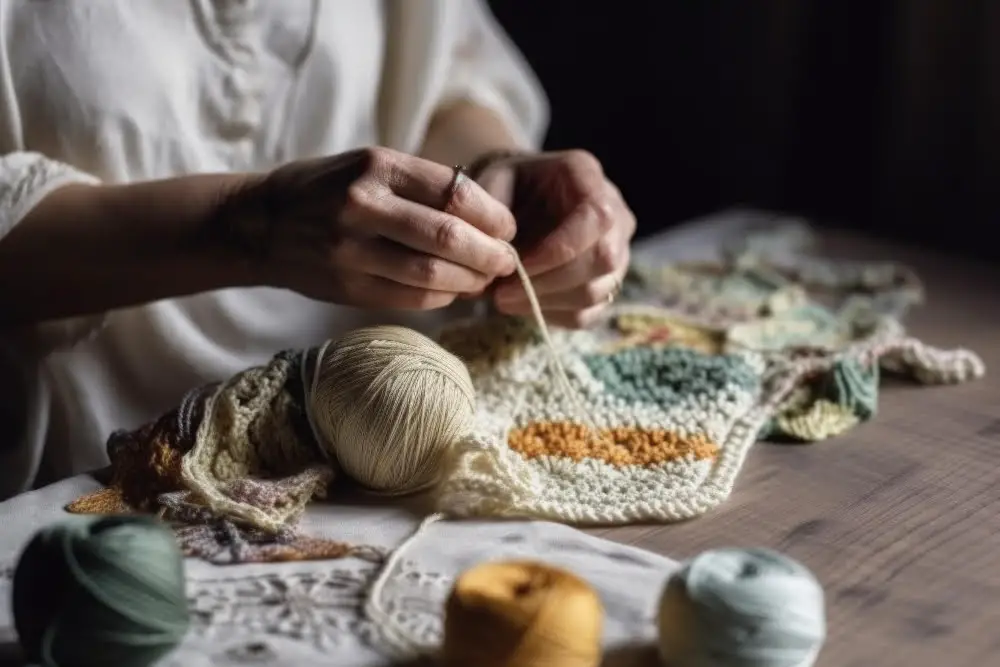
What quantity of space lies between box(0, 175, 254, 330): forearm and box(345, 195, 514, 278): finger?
142 mm

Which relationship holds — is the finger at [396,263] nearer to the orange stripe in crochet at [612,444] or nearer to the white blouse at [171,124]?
the orange stripe in crochet at [612,444]

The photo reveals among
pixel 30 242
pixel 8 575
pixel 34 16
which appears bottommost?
pixel 8 575

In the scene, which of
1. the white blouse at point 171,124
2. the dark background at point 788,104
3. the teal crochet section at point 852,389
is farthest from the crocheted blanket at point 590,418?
the dark background at point 788,104

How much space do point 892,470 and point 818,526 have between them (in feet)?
0.35

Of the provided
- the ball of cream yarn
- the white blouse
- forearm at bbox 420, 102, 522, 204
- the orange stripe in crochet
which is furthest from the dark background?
the ball of cream yarn

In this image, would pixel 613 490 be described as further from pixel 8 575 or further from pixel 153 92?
pixel 153 92

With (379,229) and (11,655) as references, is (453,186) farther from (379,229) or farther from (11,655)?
(11,655)

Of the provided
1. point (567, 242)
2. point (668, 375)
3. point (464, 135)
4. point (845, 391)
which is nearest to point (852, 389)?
point (845, 391)

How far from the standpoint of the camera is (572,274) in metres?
0.95

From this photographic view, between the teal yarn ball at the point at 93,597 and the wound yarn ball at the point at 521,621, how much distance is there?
0.49 feet

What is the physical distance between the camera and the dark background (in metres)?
1.50

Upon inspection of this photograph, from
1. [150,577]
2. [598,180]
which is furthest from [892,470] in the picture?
[150,577]

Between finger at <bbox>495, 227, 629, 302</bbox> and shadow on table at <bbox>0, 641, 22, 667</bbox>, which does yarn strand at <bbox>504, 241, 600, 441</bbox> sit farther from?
shadow on table at <bbox>0, 641, 22, 667</bbox>

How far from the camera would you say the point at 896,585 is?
2.32 feet
